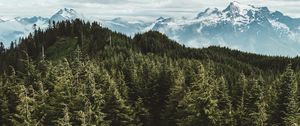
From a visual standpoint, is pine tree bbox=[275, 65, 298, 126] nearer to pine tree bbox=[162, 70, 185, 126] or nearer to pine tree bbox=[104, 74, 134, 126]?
pine tree bbox=[162, 70, 185, 126]

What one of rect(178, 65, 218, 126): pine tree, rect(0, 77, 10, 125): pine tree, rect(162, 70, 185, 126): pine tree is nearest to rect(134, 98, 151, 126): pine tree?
rect(162, 70, 185, 126): pine tree

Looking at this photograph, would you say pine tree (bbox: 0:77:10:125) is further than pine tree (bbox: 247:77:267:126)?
Yes

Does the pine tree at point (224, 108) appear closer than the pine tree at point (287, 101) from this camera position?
Yes

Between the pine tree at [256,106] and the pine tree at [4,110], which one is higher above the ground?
the pine tree at [256,106]

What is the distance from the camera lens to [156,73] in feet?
339

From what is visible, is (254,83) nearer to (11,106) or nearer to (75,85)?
(75,85)

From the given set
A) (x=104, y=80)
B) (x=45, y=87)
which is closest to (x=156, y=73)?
(x=104, y=80)

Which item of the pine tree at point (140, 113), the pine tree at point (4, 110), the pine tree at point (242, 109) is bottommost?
the pine tree at point (140, 113)

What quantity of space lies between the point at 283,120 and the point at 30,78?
43.4 meters

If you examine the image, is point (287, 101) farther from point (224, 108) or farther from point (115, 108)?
point (115, 108)

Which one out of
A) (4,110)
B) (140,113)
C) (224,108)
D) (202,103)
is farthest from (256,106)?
(4,110)

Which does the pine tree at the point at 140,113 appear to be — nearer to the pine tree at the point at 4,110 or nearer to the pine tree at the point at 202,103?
the pine tree at the point at 202,103

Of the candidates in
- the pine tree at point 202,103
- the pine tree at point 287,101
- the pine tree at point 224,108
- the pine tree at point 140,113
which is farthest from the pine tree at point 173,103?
the pine tree at point 287,101

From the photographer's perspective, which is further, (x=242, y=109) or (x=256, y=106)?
(x=242, y=109)
